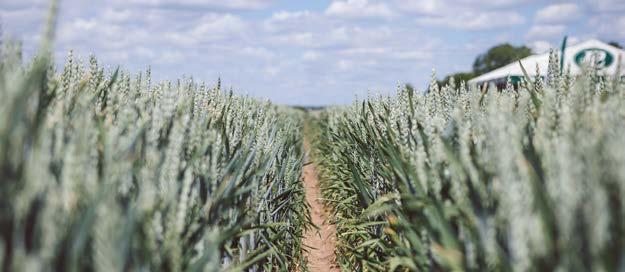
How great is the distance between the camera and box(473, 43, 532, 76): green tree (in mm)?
63625

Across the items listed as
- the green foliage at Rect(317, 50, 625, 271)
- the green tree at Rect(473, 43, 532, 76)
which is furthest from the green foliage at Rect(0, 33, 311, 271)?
the green tree at Rect(473, 43, 532, 76)

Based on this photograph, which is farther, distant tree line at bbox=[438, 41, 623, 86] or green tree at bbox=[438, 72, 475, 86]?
distant tree line at bbox=[438, 41, 623, 86]

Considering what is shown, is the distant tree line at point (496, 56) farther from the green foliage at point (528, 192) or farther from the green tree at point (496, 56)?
the green foliage at point (528, 192)

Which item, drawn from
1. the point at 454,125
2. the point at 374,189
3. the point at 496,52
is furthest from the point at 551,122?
the point at 496,52

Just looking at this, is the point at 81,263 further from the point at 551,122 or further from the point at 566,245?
the point at 551,122

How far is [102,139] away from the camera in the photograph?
75.1 inches

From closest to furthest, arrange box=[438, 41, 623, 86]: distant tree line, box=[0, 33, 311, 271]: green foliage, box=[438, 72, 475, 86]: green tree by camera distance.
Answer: box=[0, 33, 311, 271]: green foliage < box=[438, 72, 475, 86]: green tree < box=[438, 41, 623, 86]: distant tree line

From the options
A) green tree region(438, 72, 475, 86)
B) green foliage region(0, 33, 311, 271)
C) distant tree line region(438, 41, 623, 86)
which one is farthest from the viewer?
distant tree line region(438, 41, 623, 86)

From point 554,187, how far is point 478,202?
0.32 meters

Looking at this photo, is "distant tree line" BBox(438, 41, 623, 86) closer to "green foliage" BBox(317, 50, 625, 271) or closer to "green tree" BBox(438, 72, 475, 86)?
"green tree" BBox(438, 72, 475, 86)

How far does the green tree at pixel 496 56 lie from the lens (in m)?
63.6

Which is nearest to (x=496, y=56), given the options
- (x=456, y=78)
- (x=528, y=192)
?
(x=456, y=78)

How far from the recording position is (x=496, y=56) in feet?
216

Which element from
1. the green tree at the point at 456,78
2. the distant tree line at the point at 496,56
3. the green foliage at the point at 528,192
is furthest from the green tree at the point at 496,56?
the green foliage at the point at 528,192
